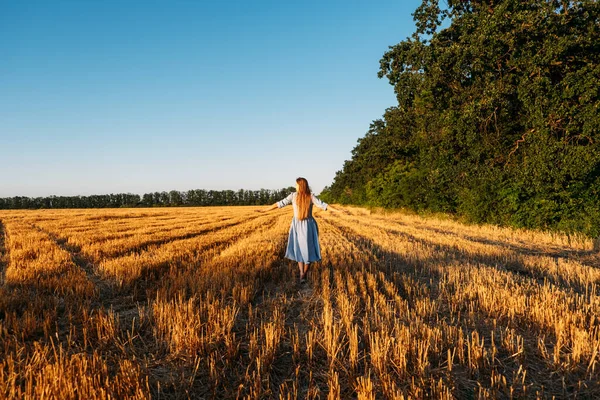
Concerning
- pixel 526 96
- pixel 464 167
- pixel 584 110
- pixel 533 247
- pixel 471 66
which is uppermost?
pixel 471 66

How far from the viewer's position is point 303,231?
706cm

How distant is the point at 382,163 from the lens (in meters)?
39.9

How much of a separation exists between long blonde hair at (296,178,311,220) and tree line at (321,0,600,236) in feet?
35.6

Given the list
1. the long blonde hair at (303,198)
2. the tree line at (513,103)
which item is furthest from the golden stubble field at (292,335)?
the tree line at (513,103)

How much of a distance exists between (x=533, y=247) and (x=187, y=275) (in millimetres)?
12295

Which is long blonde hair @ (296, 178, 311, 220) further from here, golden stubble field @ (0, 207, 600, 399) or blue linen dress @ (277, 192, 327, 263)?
golden stubble field @ (0, 207, 600, 399)

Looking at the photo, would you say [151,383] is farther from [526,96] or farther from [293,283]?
[526,96]

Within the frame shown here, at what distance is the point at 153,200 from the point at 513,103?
130m

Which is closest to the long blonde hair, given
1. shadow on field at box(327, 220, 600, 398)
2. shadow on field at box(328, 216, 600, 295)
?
shadow on field at box(327, 220, 600, 398)

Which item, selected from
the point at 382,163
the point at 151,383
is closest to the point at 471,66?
the point at 151,383

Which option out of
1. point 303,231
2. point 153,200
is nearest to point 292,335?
point 303,231

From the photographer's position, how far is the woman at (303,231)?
6.92 m

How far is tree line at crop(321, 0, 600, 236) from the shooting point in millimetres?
12328

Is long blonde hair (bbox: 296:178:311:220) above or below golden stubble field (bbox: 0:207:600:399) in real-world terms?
above
